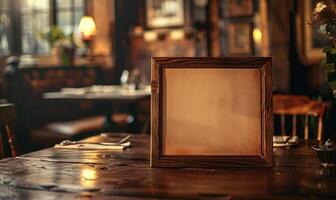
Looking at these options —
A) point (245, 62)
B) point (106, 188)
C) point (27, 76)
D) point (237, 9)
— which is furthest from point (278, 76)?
point (106, 188)

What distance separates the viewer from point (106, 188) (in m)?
1.17

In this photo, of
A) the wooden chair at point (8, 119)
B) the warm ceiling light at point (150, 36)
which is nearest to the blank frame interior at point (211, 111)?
the wooden chair at point (8, 119)

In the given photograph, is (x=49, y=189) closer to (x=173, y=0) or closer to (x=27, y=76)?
(x=27, y=76)

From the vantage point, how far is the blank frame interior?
1391 mm

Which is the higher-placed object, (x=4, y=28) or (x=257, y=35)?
(x=4, y=28)

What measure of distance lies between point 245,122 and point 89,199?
54cm

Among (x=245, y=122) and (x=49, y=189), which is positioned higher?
(x=245, y=122)

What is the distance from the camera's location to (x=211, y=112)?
1.42m

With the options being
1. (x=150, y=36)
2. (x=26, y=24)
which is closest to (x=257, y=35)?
(x=150, y=36)

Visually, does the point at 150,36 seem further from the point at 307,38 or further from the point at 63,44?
the point at 307,38

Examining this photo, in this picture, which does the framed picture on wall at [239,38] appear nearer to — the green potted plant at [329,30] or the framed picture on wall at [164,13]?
the framed picture on wall at [164,13]

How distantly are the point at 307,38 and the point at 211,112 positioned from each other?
137 inches

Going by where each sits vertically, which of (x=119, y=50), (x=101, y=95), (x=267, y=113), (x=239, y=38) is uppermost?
(x=239, y=38)

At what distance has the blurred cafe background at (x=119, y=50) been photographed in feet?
15.0
